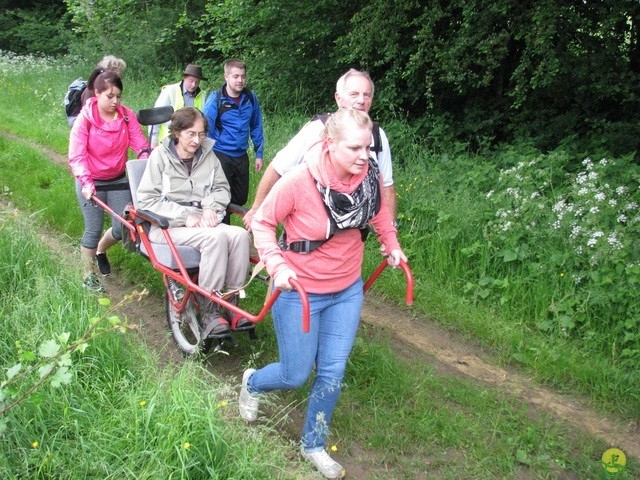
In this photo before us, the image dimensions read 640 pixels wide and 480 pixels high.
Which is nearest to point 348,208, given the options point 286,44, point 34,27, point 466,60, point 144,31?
point 466,60

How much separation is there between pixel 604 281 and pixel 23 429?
412cm

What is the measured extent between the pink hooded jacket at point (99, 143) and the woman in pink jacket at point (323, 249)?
2.67 meters

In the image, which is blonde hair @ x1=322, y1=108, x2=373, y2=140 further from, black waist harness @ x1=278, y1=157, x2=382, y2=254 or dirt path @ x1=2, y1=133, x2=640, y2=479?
dirt path @ x1=2, y1=133, x2=640, y2=479

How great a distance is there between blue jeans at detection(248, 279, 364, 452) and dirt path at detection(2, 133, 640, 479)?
469 millimetres

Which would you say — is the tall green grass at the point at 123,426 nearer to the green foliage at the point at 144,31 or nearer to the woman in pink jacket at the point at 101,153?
the woman in pink jacket at the point at 101,153

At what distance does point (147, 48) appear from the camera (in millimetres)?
16391

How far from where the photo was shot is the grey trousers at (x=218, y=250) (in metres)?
4.45

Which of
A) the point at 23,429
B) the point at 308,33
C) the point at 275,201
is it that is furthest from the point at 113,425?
the point at 308,33

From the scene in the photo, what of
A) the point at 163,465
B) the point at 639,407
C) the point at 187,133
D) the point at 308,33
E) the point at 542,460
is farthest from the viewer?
the point at 308,33

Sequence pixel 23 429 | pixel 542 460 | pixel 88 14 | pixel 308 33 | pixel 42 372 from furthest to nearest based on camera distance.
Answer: pixel 88 14
pixel 308 33
pixel 542 460
pixel 23 429
pixel 42 372

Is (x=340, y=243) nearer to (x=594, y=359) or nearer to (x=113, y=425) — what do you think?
(x=113, y=425)

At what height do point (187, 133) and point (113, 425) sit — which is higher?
point (187, 133)

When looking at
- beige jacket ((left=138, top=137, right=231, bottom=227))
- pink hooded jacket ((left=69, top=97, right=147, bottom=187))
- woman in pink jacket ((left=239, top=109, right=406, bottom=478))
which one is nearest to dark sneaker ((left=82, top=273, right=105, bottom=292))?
pink hooded jacket ((left=69, top=97, right=147, bottom=187))

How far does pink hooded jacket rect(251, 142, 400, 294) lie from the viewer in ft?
10.9
